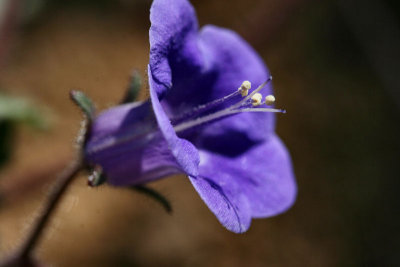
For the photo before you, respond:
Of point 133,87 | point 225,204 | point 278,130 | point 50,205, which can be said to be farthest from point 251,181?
→ point 278,130

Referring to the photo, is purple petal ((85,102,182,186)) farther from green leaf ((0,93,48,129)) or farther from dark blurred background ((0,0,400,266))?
dark blurred background ((0,0,400,266))

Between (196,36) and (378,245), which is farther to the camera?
(378,245)

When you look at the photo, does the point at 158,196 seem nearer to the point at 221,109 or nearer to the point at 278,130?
the point at 221,109

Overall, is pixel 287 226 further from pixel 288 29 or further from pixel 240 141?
pixel 240 141

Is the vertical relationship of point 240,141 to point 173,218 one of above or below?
above

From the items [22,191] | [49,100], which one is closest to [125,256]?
[22,191]

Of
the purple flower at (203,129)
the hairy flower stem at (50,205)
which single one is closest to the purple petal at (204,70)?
the purple flower at (203,129)
